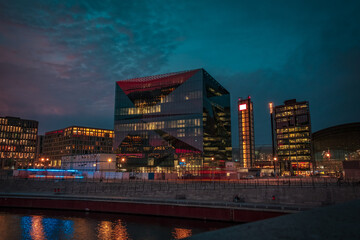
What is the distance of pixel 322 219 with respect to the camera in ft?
29.1

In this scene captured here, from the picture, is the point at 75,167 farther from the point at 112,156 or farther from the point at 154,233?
the point at 154,233

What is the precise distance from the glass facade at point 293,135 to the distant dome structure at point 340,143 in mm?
16436

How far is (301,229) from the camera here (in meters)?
7.82

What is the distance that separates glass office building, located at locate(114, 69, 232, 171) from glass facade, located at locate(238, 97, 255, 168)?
55.2 m

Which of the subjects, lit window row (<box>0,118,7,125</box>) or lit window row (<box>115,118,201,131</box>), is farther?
lit window row (<box>0,118,7,125</box>)

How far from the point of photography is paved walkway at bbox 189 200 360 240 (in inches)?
282

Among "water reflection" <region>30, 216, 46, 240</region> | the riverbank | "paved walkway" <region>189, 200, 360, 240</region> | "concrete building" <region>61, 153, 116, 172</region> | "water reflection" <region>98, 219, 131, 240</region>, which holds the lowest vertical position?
"water reflection" <region>30, 216, 46, 240</region>

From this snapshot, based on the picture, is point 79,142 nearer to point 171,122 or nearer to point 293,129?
point 171,122

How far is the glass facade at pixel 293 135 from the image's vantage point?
15162 centimetres

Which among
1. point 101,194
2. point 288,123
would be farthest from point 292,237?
point 288,123

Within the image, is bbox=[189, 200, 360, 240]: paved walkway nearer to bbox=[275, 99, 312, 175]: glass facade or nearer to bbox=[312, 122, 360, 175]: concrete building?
bbox=[312, 122, 360, 175]: concrete building

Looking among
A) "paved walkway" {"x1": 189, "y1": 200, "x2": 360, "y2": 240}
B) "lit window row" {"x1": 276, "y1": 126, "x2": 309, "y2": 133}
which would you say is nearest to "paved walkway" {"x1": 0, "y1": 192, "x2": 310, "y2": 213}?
"paved walkway" {"x1": 189, "y1": 200, "x2": 360, "y2": 240}

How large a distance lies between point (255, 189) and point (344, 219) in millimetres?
28321

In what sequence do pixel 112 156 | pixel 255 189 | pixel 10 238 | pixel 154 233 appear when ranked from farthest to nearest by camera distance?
pixel 112 156 → pixel 255 189 → pixel 154 233 → pixel 10 238
